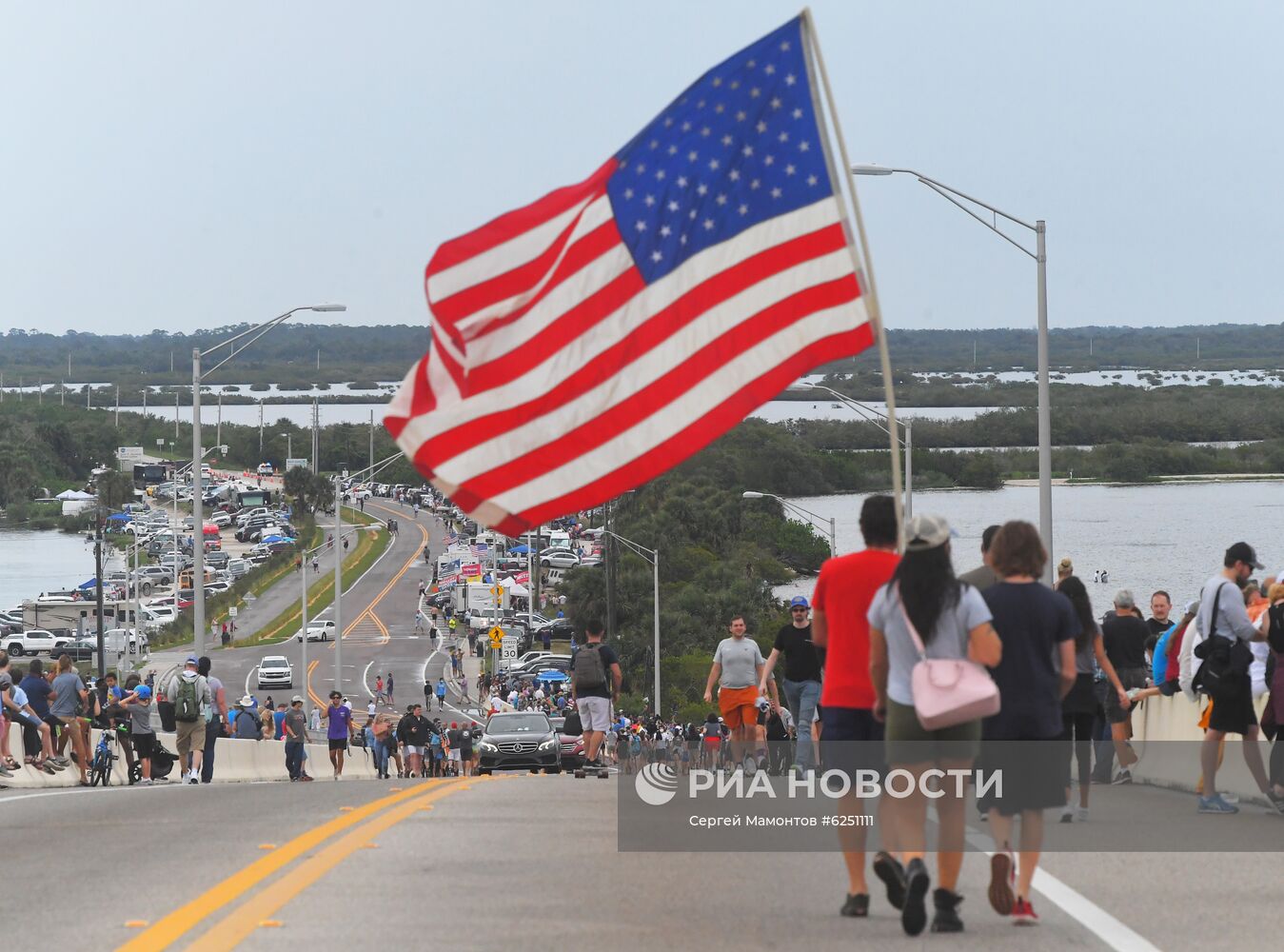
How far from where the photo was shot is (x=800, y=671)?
15.6 m

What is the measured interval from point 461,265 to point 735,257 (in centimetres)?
142

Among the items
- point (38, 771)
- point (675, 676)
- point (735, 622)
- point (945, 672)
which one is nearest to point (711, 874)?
point (945, 672)

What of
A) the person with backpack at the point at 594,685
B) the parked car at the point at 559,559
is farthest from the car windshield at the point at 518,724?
the parked car at the point at 559,559

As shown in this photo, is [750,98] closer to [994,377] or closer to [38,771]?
[38,771]

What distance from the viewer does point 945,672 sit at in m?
7.92

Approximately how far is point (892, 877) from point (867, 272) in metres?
2.88

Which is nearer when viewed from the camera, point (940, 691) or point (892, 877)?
point (940, 691)

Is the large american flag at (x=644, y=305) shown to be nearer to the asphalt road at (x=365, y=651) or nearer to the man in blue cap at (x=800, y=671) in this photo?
the man in blue cap at (x=800, y=671)

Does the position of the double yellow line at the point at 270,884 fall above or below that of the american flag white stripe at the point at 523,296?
below

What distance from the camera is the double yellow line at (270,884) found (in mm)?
8250

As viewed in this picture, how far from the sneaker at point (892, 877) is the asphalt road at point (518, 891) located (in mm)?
151

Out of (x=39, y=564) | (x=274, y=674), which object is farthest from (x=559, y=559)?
(x=39, y=564)

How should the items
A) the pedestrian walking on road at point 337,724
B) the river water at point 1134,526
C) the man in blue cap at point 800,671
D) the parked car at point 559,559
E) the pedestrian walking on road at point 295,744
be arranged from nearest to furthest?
the man in blue cap at point 800,671, the pedestrian walking on road at point 295,744, the pedestrian walking on road at point 337,724, the river water at point 1134,526, the parked car at point 559,559

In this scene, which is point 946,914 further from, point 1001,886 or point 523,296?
point 523,296
